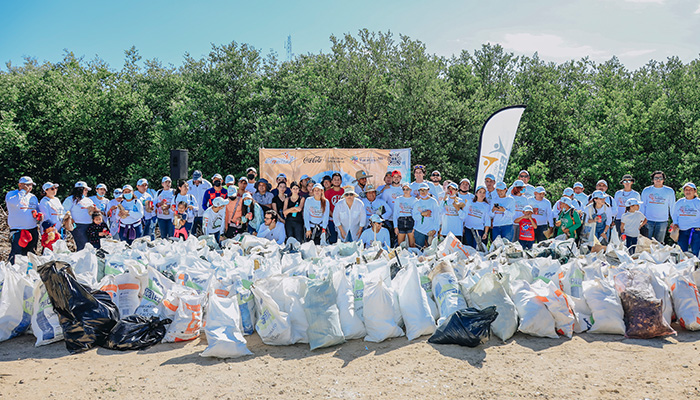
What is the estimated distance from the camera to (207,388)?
340cm

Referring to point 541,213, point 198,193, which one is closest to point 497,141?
point 541,213

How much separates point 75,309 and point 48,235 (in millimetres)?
3605

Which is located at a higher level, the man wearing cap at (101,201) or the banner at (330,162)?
the banner at (330,162)

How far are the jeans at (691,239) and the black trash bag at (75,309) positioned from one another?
26.4 feet

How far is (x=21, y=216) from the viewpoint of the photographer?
6953 millimetres

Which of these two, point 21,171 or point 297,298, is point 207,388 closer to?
point 297,298

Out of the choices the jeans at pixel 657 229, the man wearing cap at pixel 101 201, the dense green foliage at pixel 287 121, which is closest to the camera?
the jeans at pixel 657 229

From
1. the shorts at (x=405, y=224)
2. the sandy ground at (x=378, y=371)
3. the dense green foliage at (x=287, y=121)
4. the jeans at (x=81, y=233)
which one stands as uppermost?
the dense green foliage at (x=287, y=121)

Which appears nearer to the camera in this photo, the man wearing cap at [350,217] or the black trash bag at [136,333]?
the black trash bag at [136,333]

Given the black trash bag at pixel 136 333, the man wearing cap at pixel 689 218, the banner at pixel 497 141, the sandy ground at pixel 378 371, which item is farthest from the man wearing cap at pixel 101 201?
the man wearing cap at pixel 689 218

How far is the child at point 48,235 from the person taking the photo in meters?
7.00

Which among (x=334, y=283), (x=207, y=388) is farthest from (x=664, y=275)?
(x=207, y=388)

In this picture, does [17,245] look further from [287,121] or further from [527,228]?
[287,121]

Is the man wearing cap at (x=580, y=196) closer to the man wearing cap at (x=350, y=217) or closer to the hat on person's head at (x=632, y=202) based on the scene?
→ the hat on person's head at (x=632, y=202)
